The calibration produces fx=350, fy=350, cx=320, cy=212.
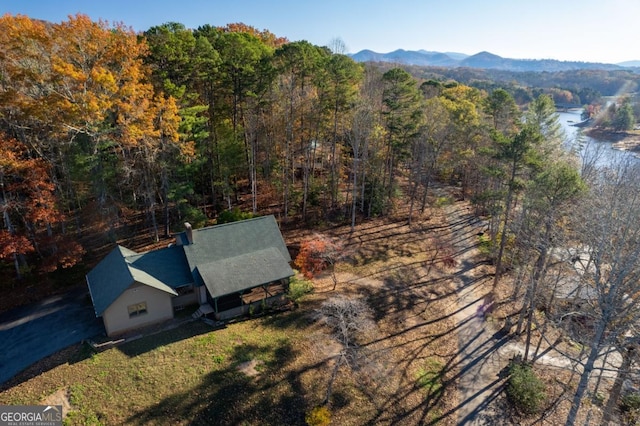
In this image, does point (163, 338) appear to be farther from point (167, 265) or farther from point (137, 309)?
point (167, 265)

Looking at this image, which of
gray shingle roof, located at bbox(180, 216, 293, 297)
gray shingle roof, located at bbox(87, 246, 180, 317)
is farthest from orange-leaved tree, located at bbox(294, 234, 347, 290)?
gray shingle roof, located at bbox(87, 246, 180, 317)

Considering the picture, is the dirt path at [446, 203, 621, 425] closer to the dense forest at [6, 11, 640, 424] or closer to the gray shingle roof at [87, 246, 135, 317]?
the dense forest at [6, 11, 640, 424]

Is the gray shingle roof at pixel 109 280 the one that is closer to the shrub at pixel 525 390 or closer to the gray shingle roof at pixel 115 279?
the gray shingle roof at pixel 115 279

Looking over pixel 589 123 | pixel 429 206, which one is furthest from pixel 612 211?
pixel 589 123

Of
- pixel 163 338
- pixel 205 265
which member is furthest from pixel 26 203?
pixel 163 338

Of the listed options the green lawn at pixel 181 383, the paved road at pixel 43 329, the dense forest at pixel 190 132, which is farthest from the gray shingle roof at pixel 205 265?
the dense forest at pixel 190 132
